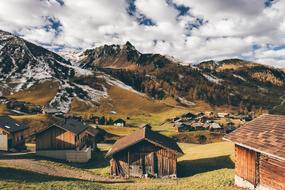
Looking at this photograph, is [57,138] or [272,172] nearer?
[272,172]

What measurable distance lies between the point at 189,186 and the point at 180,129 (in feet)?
284

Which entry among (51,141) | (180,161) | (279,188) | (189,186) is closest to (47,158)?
(51,141)

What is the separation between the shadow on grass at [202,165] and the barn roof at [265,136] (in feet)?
47.9

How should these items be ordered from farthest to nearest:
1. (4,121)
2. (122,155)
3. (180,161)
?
(4,121) → (180,161) → (122,155)

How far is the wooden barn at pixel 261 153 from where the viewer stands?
85.6ft

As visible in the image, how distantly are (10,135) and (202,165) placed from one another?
36307mm

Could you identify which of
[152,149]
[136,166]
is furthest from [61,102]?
[152,149]

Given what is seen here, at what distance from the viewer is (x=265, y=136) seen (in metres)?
29.4

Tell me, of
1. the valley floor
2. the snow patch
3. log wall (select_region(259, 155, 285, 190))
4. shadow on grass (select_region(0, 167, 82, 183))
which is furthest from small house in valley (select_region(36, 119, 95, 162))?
the snow patch

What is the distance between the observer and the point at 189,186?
112 feet

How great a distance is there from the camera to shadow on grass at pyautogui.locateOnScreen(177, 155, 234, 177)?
47188 millimetres

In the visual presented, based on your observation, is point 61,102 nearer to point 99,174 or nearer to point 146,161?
point 99,174

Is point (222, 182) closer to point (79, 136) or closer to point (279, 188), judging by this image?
point (279, 188)

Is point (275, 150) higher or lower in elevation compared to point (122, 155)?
higher
